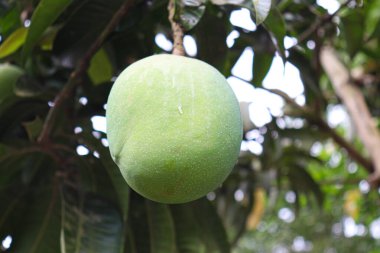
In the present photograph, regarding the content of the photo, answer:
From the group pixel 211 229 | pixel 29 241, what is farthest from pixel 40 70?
pixel 211 229

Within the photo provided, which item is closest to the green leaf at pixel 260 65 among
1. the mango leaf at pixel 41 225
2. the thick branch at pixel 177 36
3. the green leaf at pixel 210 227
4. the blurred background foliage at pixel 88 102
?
the blurred background foliage at pixel 88 102

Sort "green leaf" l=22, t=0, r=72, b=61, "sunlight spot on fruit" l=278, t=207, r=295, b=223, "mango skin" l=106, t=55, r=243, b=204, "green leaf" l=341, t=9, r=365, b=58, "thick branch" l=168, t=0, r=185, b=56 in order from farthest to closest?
"sunlight spot on fruit" l=278, t=207, r=295, b=223, "green leaf" l=341, t=9, r=365, b=58, "green leaf" l=22, t=0, r=72, b=61, "thick branch" l=168, t=0, r=185, b=56, "mango skin" l=106, t=55, r=243, b=204

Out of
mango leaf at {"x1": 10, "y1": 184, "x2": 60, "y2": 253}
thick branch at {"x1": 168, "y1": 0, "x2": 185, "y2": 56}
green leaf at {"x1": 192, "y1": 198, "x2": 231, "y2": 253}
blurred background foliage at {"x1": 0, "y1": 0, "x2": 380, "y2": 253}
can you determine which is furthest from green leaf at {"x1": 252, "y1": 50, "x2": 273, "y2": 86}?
mango leaf at {"x1": 10, "y1": 184, "x2": 60, "y2": 253}

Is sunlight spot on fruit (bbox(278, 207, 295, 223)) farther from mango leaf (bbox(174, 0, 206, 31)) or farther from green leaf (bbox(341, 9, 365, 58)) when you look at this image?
mango leaf (bbox(174, 0, 206, 31))

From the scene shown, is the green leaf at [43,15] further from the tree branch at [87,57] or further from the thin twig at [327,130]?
the thin twig at [327,130]

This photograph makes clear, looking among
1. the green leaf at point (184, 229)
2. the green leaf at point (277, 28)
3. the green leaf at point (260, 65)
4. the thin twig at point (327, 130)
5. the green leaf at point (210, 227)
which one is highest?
the green leaf at point (277, 28)
